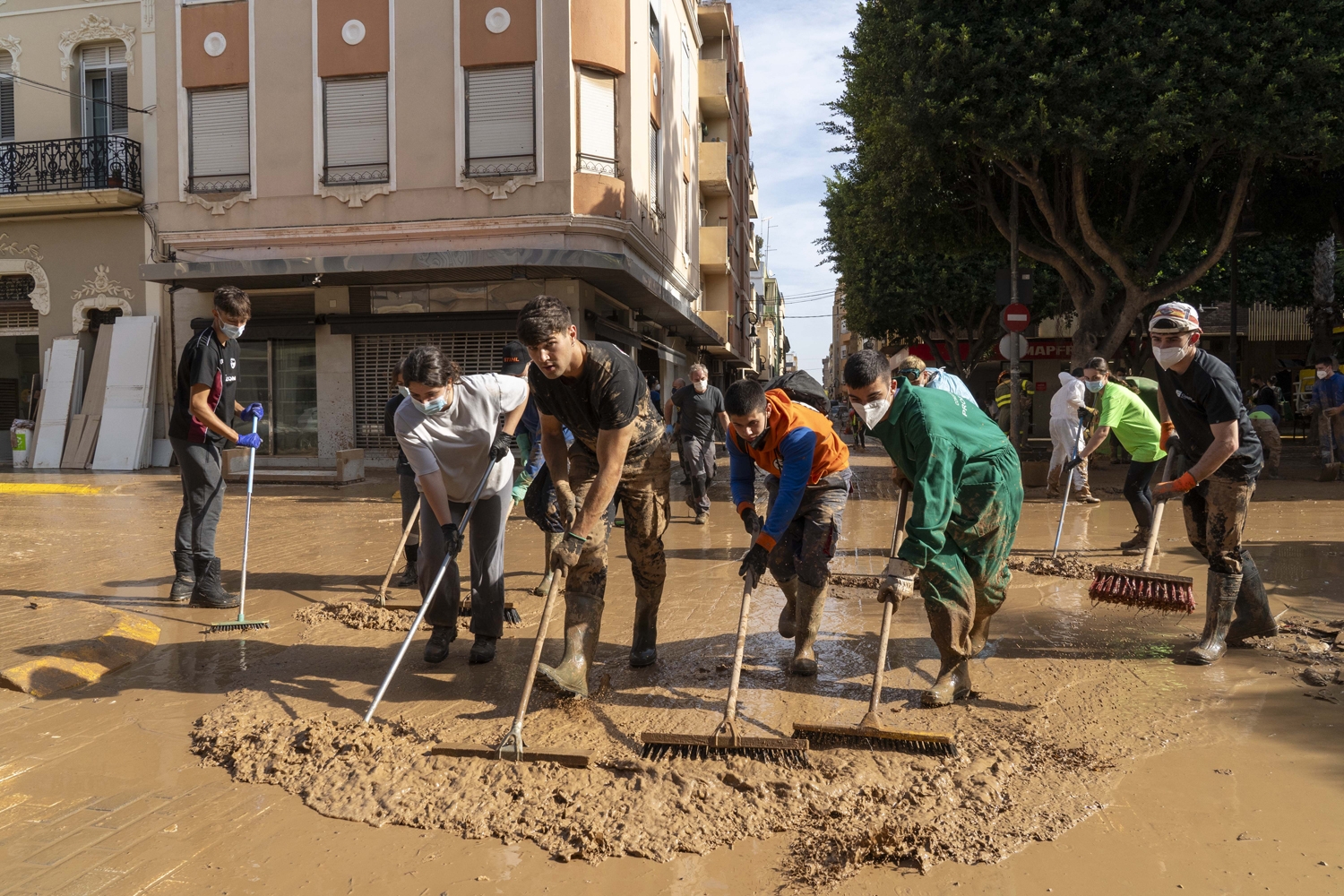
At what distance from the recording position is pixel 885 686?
14.1 feet

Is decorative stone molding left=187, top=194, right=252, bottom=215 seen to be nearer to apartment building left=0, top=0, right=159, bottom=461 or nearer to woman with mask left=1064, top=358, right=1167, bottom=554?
apartment building left=0, top=0, right=159, bottom=461

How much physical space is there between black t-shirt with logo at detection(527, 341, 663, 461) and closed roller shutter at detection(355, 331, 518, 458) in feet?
39.9

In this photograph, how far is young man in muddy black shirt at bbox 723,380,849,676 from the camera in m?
Result: 4.07

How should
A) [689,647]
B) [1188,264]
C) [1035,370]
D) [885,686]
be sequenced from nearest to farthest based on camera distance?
[885,686]
[689,647]
[1188,264]
[1035,370]

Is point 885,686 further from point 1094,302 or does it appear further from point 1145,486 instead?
point 1094,302

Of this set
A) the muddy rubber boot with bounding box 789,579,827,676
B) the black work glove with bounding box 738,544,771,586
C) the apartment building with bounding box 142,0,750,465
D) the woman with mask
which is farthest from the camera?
the apartment building with bounding box 142,0,750,465

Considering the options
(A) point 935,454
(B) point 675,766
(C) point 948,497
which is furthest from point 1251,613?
(B) point 675,766

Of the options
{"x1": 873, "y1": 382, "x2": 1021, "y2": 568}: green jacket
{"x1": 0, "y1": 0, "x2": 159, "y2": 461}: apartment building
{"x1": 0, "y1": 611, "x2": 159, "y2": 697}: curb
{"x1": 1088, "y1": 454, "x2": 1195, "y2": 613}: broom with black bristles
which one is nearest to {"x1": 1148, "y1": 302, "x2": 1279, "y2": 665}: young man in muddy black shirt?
{"x1": 1088, "y1": 454, "x2": 1195, "y2": 613}: broom with black bristles

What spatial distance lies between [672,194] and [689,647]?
17.5 meters

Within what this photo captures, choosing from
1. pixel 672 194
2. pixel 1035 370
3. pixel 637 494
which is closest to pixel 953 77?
pixel 672 194

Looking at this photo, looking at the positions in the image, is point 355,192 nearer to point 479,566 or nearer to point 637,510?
point 479,566

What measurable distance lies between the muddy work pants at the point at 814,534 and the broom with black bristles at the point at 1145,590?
1.48 m

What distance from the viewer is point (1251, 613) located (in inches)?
191

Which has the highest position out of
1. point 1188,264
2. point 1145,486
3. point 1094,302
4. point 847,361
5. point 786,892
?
point 1188,264
